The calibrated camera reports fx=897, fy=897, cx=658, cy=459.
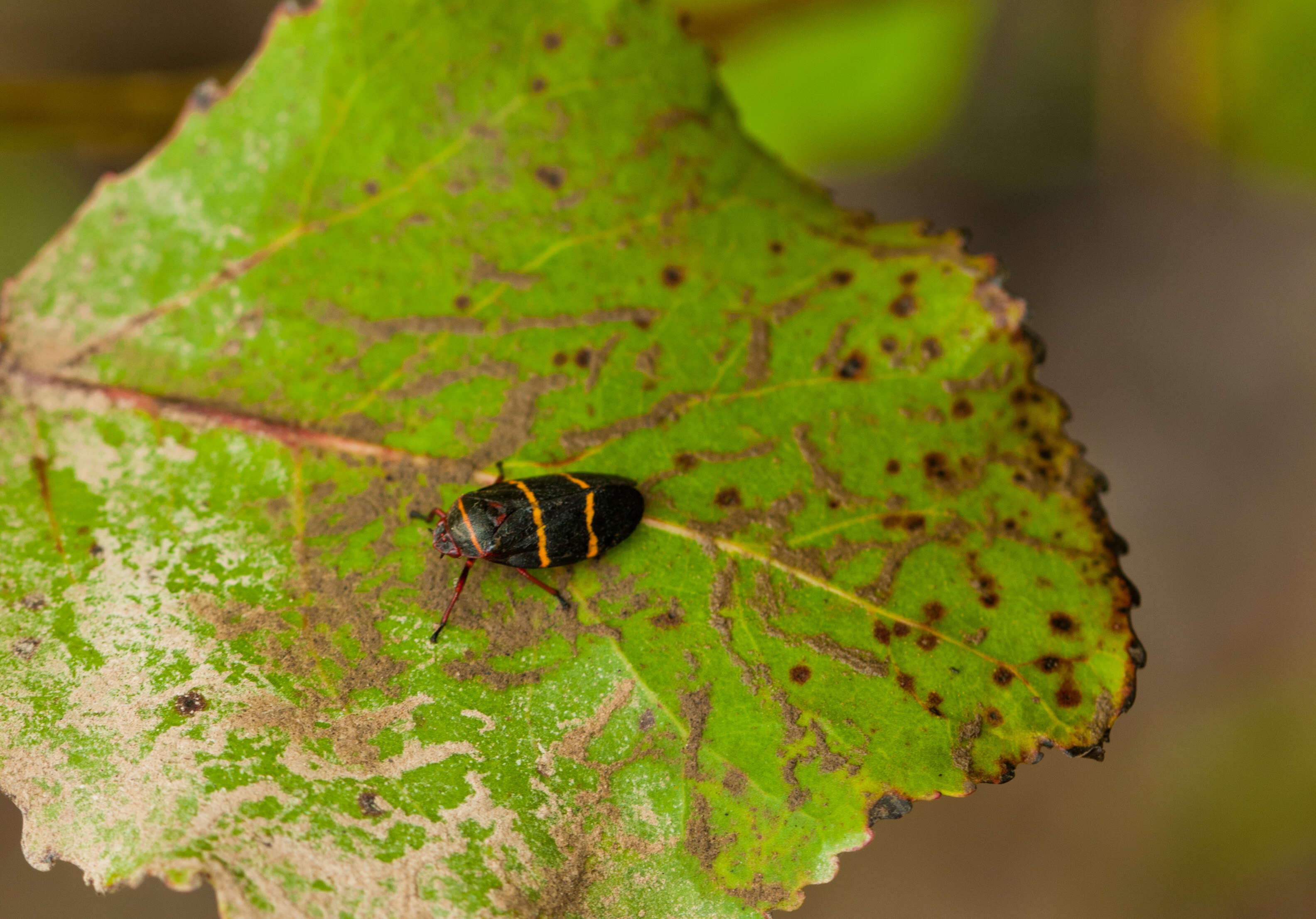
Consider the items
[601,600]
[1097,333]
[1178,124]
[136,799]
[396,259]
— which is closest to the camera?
[136,799]

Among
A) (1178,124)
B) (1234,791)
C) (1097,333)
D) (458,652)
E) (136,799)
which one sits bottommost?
(136,799)

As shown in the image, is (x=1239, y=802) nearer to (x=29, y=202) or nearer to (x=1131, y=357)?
(x=1131, y=357)

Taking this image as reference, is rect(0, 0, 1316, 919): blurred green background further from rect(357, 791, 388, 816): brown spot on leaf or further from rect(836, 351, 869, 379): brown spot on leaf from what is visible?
rect(357, 791, 388, 816): brown spot on leaf

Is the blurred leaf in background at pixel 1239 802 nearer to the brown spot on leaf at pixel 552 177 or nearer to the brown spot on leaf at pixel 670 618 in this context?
the brown spot on leaf at pixel 670 618

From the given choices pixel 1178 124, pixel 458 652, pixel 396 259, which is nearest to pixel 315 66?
pixel 396 259

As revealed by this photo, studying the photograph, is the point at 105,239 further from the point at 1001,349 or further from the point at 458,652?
the point at 1001,349

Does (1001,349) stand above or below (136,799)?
above

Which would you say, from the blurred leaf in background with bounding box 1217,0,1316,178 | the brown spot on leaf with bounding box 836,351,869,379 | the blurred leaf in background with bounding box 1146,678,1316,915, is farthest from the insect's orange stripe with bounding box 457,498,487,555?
the blurred leaf in background with bounding box 1146,678,1316,915
